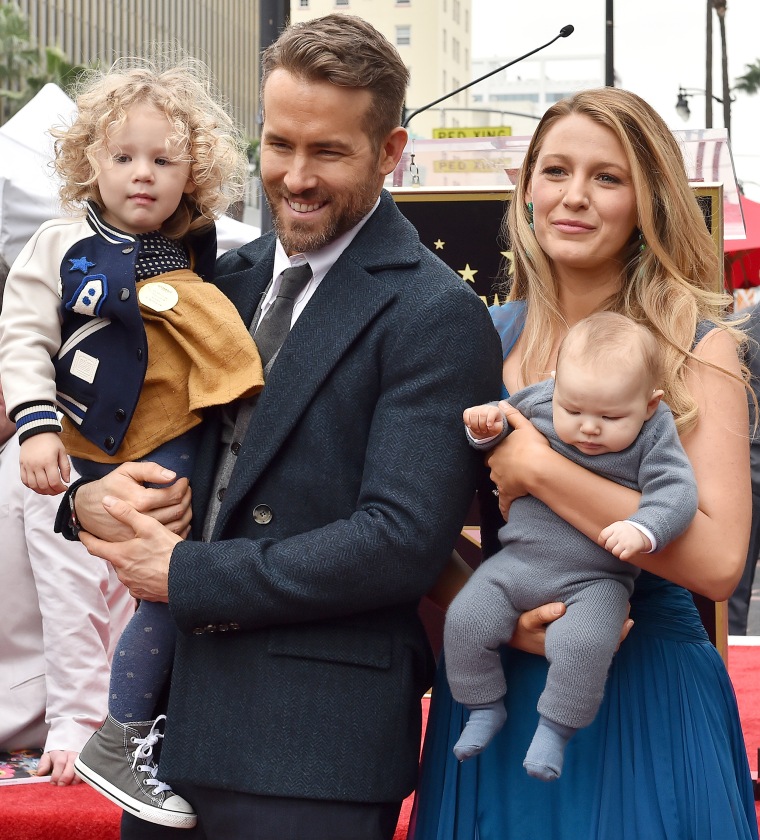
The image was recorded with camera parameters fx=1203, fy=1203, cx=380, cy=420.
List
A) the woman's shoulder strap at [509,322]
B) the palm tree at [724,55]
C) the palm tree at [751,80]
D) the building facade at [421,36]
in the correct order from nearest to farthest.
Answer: the woman's shoulder strap at [509,322], the palm tree at [724,55], the palm tree at [751,80], the building facade at [421,36]

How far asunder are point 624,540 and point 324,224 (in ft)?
2.79

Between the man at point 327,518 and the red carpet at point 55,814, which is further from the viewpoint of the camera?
the red carpet at point 55,814

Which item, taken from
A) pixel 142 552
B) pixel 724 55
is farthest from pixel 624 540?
pixel 724 55

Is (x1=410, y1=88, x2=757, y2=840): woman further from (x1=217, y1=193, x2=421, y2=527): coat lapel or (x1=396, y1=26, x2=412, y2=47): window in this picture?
(x1=396, y1=26, x2=412, y2=47): window

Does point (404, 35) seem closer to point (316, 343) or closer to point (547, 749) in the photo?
point (316, 343)

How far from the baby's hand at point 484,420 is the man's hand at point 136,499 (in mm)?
619

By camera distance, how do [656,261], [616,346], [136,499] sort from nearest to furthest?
1. [616,346]
2. [136,499]
3. [656,261]

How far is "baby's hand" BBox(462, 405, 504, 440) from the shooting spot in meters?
2.27

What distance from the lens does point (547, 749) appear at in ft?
7.39

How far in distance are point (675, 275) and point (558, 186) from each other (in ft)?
1.05

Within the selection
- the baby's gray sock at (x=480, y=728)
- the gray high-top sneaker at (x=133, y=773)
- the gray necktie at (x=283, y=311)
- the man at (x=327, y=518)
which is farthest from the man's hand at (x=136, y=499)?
the baby's gray sock at (x=480, y=728)

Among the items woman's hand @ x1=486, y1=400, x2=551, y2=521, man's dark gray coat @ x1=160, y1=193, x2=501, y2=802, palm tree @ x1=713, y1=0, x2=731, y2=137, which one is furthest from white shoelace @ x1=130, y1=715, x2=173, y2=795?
palm tree @ x1=713, y1=0, x2=731, y2=137

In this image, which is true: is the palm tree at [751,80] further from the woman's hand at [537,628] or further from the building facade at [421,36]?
the building facade at [421,36]

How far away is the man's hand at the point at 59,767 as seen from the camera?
3617mm
